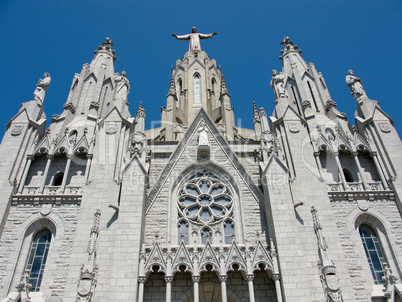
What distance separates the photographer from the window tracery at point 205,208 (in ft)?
58.2

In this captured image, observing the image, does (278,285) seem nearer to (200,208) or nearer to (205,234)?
(205,234)

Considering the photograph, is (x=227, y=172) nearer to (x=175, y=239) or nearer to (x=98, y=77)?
(x=175, y=239)

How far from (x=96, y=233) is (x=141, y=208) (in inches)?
79.6

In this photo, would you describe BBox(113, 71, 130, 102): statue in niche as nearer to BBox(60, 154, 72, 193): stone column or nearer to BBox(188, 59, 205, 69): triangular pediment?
BBox(60, 154, 72, 193): stone column

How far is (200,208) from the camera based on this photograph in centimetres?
1842

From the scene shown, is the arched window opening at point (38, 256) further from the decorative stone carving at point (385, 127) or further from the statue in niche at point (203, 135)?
the decorative stone carving at point (385, 127)

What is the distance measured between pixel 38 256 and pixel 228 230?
8.02 metres

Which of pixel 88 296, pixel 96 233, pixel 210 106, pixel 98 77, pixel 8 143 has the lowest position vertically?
pixel 88 296

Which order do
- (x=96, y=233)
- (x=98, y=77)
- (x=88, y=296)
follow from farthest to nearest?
1. (x=98, y=77)
2. (x=96, y=233)
3. (x=88, y=296)

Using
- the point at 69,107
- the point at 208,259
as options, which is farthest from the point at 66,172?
the point at 208,259

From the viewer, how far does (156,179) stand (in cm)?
1894

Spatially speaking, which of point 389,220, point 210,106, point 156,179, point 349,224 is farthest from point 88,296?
point 210,106

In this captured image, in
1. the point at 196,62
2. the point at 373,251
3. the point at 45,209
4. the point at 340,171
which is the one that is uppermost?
the point at 196,62

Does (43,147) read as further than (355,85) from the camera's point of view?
No
